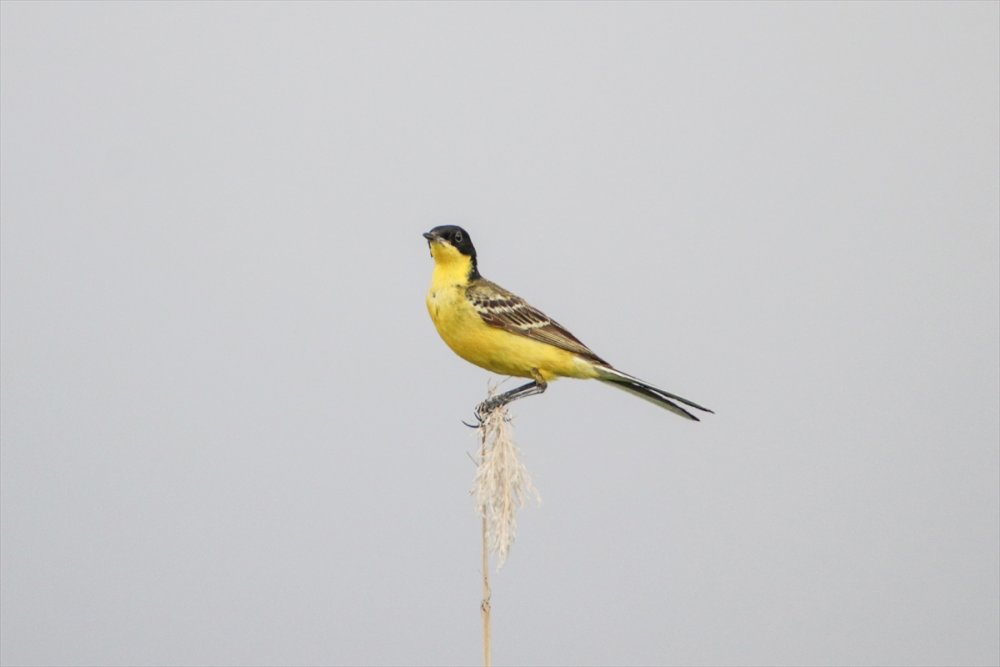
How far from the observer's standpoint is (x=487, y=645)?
3.88 meters

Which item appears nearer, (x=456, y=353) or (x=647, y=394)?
(x=647, y=394)

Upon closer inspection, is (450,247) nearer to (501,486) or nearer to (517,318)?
(517,318)

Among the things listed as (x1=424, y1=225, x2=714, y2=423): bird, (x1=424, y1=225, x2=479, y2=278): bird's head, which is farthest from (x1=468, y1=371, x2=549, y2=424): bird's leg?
(x1=424, y1=225, x2=479, y2=278): bird's head

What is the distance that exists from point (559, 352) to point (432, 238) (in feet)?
2.52

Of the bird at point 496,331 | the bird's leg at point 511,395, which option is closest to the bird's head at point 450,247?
the bird at point 496,331

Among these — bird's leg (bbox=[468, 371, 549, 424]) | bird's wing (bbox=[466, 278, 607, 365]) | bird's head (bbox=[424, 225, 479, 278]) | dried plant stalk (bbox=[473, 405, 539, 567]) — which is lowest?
dried plant stalk (bbox=[473, 405, 539, 567])

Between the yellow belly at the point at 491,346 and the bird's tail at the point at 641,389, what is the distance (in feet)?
0.30

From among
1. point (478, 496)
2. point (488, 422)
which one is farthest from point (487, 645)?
point (488, 422)

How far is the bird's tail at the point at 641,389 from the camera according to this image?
15.3 feet

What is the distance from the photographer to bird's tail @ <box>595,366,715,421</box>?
4672 mm

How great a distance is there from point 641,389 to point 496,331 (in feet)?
2.29

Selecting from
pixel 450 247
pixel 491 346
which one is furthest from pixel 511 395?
pixel 450 247

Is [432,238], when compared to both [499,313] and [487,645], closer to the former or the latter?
[499,313]

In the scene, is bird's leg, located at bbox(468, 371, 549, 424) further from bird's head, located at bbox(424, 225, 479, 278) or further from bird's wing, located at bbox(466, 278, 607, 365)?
bird's head, located at bbox(424, 225, 479, 278)
